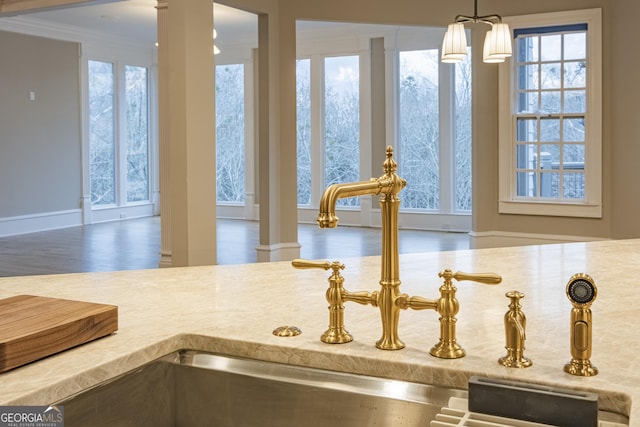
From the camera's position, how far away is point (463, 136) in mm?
10242

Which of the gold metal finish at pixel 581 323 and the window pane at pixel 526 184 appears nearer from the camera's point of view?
the gold metal finish at pixel 581 323

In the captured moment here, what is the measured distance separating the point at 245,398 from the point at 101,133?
35.9 ft

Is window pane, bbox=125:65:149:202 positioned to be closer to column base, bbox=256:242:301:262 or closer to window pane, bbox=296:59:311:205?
window pane, bbox=296:59:311:205

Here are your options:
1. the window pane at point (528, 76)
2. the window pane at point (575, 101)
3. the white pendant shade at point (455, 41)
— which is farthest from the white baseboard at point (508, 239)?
the white pendant shade at point (455, 41)

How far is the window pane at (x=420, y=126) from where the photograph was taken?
10375 mm

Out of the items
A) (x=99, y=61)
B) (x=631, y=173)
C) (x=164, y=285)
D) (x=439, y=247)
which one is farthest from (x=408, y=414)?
(x=99, y=61)

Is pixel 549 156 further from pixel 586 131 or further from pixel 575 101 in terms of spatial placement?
pixel 575 101

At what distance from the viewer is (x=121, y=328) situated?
1.32m

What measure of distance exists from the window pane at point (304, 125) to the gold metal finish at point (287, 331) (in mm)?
10086

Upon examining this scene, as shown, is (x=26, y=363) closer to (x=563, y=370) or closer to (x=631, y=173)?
(x=563, y=370)

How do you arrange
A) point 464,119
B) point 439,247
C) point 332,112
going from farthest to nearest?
point 332,112 < point 464,119 < point 439,247

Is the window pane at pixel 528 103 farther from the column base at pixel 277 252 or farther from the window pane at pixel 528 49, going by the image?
the column base at pixel 277 252

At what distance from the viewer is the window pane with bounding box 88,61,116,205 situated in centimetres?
1122

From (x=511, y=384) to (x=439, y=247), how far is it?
7.43 m
